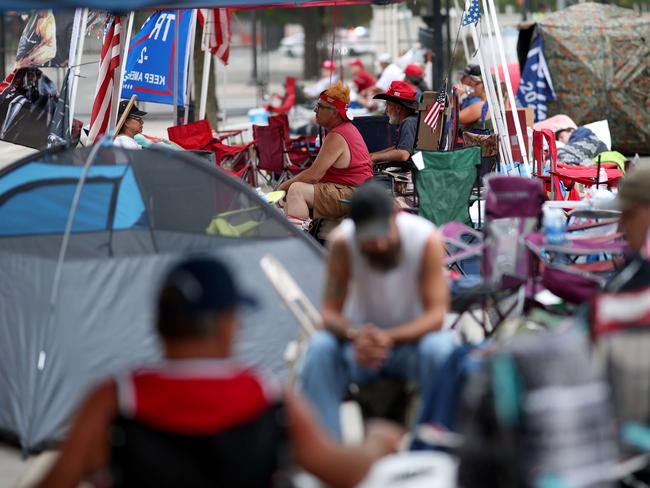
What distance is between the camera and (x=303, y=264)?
630cm

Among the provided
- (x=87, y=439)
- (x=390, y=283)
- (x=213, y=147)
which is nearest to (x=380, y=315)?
(x=390, y=283)

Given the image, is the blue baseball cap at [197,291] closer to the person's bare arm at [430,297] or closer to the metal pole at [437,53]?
the person's bare arm at [430,297]

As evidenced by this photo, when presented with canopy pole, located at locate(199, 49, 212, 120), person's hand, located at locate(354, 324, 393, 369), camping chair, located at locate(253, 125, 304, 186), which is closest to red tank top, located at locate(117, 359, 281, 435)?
person's hand, located at locate(354, 324, 393, 369)

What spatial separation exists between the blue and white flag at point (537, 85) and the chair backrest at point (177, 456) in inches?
557

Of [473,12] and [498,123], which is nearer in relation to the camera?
[498,123]

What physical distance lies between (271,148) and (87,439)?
10.1 m

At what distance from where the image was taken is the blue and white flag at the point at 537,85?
16.9m

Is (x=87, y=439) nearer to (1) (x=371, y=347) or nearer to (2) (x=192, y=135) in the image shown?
(1) (x=371, y=347)

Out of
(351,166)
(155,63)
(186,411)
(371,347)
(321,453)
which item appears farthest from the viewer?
(155,63)

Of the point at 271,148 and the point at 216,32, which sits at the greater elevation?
the point at 216,32

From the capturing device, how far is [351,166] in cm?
914

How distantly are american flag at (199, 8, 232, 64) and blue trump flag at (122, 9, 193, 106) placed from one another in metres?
1.56

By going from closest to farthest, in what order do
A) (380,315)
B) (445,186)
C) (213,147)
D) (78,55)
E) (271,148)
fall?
(380,315) < (445,186) < (78,55) < (213,147) < (271,148)

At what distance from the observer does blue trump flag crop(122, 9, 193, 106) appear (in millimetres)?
11477
